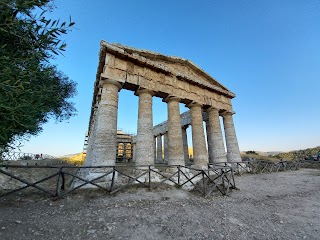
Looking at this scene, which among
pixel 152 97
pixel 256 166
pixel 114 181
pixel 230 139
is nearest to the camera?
pixel 114 181

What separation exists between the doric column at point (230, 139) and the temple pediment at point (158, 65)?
99.9 inches

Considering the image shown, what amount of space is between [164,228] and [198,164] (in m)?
8.92

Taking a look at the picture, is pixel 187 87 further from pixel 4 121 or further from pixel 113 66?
pixel 4 121

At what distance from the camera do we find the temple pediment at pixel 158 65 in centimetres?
1059

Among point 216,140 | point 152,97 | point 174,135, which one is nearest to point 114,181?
point 174,135

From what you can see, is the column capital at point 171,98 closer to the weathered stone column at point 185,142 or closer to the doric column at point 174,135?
the doric column at point 174,135

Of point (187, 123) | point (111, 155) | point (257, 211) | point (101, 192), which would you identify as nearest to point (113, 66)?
point (111, 155)

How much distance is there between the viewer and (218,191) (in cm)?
775

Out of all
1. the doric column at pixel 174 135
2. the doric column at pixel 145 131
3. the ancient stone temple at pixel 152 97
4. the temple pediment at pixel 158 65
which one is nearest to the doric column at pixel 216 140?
the ancient stone temple at pixel 152 97

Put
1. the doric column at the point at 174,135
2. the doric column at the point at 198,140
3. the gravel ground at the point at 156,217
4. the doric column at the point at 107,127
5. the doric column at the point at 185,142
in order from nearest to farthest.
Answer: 1. the gravel ground at the point at 156,217
2. the doric column at the point at 107,127
3. the doric column at the point at 174,135
4. the doric column at the point at 198,140
5. the doric column at the point at 185,142

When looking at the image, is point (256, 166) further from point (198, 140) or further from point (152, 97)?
point (152, 97)

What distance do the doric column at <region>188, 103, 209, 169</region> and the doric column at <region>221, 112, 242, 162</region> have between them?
383 cm

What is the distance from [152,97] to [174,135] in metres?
3.25

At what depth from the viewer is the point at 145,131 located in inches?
418
